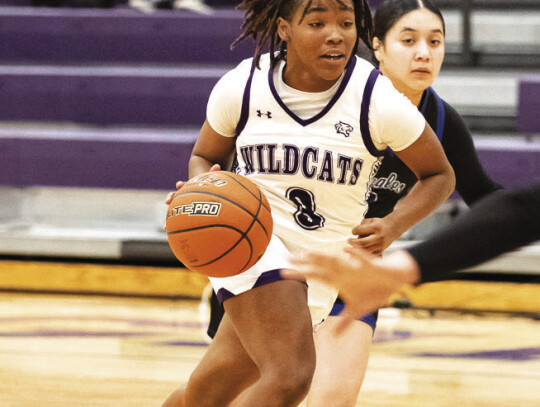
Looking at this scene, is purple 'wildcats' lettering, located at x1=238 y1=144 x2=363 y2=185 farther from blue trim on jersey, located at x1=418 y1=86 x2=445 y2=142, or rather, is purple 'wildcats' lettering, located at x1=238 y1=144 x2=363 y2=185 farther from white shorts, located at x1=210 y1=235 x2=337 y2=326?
blue trim on jersey, located at x1=418 y1=86 x2=445 y2=142

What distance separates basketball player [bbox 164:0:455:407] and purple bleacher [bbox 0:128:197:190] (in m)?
3.07

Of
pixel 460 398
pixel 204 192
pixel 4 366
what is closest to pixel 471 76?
pixel 460 398

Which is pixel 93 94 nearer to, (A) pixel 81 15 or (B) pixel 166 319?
(A) pixel 81 15

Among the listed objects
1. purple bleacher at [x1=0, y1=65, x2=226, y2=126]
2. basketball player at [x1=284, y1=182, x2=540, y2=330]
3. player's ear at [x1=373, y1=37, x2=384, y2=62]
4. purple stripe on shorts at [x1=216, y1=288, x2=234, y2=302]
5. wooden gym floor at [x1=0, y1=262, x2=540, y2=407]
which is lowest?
wooden gym floor at [x1=0, y1=262, x2=540, y2=407]

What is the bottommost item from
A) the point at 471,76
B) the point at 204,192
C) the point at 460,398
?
the point at 460,398

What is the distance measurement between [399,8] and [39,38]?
14.1 ft

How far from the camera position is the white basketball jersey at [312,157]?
239cm

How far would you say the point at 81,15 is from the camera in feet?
21.4

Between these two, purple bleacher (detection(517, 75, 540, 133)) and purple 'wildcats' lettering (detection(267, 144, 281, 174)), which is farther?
purple bleacher (detection(517, 75, 540, 133))

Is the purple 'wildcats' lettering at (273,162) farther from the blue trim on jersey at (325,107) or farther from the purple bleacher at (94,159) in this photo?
the purple bleacher at (94,159)

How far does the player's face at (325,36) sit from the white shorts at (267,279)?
0.48 meters

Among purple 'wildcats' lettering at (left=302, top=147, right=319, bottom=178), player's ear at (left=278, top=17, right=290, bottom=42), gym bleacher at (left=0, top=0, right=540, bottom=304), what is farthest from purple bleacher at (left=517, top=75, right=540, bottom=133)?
purple 'wildcats' lettering at (left=302, top=147, right=319, bottom=178)

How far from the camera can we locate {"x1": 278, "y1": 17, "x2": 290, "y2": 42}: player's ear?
2467 millimetres

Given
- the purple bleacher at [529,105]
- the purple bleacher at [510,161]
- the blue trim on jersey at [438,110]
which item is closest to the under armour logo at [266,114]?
the blue trim on jersey at [438,110]
